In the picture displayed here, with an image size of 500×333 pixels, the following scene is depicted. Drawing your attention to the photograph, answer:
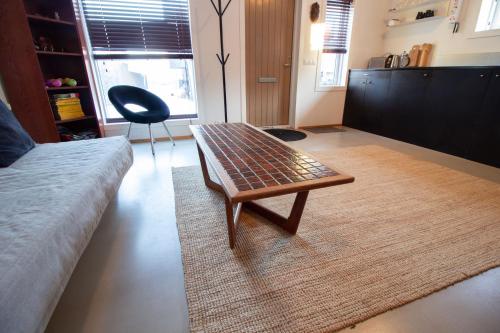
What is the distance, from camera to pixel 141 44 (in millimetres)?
3139

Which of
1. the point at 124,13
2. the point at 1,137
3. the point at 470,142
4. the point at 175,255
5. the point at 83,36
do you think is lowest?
the point at 175,255

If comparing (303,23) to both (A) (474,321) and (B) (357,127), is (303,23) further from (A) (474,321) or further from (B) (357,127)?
(A) (474,321)

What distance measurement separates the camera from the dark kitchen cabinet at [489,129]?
2.39 meters

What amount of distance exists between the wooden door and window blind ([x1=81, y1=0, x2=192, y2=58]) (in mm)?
984

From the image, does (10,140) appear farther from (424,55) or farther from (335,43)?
(424,55)

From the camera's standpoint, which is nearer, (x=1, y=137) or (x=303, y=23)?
(x=1, y=137)

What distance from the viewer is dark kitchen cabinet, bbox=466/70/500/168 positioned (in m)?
2.39

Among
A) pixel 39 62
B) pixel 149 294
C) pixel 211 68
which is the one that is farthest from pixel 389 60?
pixel 39 62

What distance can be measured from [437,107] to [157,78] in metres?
3.73

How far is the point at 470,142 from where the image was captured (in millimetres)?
2641

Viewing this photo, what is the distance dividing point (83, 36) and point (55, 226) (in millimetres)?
2961

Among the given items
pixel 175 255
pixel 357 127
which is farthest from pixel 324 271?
pixel 357 127

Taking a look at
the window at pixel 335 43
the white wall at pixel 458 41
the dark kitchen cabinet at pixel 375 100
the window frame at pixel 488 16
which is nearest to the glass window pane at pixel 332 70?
the window at pixel 335 43

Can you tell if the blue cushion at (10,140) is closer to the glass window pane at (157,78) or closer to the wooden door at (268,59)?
the glass window pane at (157,78)
